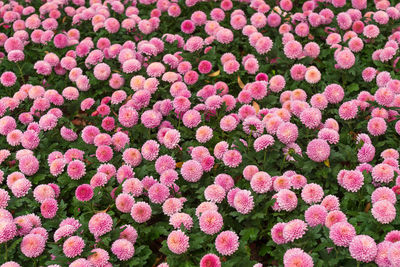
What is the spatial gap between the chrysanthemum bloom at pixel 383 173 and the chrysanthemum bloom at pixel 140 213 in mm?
1297

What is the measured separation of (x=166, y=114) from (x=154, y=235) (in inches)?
40.1

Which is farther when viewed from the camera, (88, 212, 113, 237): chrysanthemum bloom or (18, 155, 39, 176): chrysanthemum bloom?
(18, 155, 39, 176): chrysanthemum bloom

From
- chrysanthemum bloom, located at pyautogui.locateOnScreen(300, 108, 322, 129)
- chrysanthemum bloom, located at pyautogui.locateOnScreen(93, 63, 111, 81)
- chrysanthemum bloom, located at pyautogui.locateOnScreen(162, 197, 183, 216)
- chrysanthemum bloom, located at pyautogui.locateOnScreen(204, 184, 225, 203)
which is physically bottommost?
chrysanthemum bloom, located at pyautogui.locateOnScreen(93, 63, 111, 81)

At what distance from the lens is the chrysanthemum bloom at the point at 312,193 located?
2459mm

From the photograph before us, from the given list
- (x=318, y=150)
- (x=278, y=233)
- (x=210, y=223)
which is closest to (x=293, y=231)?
(x=278, y=233)

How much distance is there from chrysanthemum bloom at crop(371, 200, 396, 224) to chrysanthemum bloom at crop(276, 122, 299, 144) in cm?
69

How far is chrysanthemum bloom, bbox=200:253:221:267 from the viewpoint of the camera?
7.14 ft

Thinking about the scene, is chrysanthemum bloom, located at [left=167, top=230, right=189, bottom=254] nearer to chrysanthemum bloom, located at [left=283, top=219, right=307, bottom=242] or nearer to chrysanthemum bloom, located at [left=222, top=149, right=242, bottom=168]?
chrysanthemum bloom, located at [left=283, top=219, right=307, bottom=242]

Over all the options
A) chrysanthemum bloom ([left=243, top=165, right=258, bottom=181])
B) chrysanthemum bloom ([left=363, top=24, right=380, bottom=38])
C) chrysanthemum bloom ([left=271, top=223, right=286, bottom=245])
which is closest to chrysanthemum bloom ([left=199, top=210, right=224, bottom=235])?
chrysanthemum bloom ([left=271, top=223, right=286, bottom=245])

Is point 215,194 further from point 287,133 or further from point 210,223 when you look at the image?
point 287,133

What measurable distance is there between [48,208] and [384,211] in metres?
1.88

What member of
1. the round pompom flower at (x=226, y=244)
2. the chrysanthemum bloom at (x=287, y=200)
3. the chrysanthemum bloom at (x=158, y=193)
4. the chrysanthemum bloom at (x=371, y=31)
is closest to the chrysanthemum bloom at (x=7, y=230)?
the chrysanthemum bloom at (x=158, y=193)

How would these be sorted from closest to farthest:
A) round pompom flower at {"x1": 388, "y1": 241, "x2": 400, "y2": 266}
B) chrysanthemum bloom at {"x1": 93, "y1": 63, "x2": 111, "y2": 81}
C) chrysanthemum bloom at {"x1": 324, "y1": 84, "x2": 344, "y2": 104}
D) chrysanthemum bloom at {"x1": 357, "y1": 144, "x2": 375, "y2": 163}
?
round pompom flower at {"x1": 388, "y1": 241, "x2": 400, "y2": 266} → chrysanthemum bloom at {"x1": 357, "y1": 144, "x2": 375, "y2": 163} → chrysanthemum bloom at {"x1": 324, "y1": 84, "x2": 344, "y2": 104} → chrysanthemum bloom at {"x1": 93, "y1": 63, "x2": 111, "y2": 81}

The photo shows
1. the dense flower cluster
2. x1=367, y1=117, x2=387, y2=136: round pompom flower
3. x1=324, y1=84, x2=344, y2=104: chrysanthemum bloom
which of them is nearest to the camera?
the dense flower cluster
